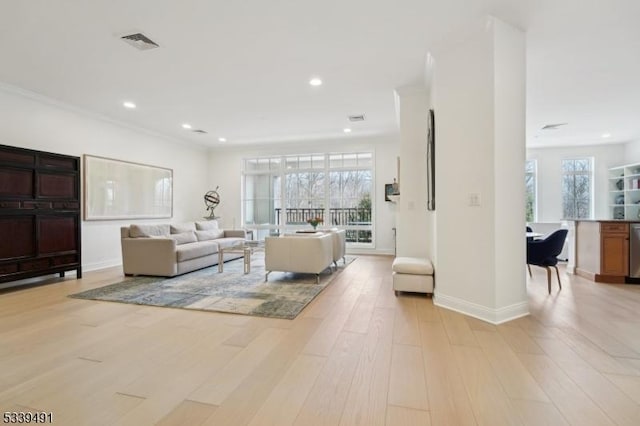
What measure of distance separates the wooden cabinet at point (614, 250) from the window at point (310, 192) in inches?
166

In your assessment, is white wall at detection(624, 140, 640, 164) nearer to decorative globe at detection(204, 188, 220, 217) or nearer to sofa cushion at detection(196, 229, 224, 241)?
sofa cushion at detection(196, 229, 224, 241)

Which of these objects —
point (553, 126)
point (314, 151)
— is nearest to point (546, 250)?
point (553, 126)

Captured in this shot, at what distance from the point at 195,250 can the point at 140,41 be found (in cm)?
312

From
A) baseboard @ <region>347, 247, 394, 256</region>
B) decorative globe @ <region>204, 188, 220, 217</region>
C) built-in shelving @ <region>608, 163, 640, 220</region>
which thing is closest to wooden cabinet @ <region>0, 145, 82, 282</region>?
decorative globe @ <region>204, 188, 220, 217</region>

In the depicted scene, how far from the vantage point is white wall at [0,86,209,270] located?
4402 mm

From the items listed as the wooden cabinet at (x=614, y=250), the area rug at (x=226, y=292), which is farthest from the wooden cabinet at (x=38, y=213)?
the wooden cabinet at (x=614, y=250)

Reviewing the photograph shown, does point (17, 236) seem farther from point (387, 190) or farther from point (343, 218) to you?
point (387, 190)

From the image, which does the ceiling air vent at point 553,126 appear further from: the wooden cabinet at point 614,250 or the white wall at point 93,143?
the white wall at point 93,143

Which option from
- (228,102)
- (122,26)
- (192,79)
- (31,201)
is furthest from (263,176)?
(122,26)

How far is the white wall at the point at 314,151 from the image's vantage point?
7352 mm

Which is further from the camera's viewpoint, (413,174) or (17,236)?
(413,174)

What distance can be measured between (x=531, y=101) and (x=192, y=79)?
16.4 ft

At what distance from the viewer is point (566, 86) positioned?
13.6ft

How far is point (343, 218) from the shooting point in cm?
780
